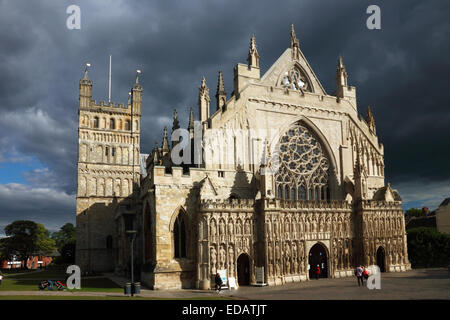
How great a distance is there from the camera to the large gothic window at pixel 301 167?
33469 millimetres

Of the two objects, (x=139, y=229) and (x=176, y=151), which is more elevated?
(x=176, y=151)

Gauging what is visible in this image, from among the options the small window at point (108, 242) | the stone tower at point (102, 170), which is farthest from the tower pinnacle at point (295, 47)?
the small window at point (108, 242)

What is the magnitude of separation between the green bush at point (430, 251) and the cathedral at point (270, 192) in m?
6.52

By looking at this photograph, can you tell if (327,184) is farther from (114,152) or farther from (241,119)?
(114,152)

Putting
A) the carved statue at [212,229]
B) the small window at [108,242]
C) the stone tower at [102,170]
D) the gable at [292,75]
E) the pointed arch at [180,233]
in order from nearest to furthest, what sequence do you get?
the carved statue at [212,229] < the pointed arch at [180,233] < the gable at [292,75] < the stone tower at [102,170] < the small window at [108,242]

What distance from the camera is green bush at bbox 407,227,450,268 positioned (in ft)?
128

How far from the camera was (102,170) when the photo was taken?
5594 centimetres

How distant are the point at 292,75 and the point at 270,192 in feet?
44.5

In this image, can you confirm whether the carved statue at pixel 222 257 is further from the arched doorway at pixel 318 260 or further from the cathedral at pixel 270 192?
the arched doorway at pixel 318 260

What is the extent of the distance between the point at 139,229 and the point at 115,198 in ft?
69.4

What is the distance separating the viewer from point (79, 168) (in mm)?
54562

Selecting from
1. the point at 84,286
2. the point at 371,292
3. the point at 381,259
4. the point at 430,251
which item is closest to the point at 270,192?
the point at 371,292
